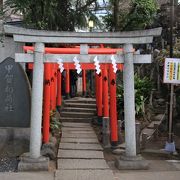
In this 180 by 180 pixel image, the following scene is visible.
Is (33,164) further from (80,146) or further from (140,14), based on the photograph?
(140,14)

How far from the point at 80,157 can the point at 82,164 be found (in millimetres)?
638

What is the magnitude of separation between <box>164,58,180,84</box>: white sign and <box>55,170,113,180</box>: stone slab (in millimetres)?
3424

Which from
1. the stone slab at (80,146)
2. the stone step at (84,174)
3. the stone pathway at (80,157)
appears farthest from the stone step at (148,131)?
the stone step at (84,174)

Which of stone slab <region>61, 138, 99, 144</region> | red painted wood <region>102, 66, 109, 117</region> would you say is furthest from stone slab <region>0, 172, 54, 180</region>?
red painted wood <region>102, 66, 109, 117</region>

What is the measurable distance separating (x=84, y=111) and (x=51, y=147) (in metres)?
5.90

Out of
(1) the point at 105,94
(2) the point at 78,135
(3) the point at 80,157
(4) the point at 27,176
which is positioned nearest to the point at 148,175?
(3) the point at 80,157

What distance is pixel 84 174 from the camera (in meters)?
8.62

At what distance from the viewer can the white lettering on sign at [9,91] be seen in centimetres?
1025

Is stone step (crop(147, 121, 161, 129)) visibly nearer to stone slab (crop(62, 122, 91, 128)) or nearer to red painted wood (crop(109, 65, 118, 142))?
stone slab (crop(62, 122, 91, 128))

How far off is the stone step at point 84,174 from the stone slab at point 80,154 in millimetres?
1239

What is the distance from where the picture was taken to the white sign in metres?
11.1

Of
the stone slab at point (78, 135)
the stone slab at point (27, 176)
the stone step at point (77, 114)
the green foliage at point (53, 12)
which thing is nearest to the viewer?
the stone slab at point (27, 176)

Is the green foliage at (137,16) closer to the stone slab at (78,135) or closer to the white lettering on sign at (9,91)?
the stone slab at (78,135)

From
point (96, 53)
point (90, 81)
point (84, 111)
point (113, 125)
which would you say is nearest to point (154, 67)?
point (84, 111)
